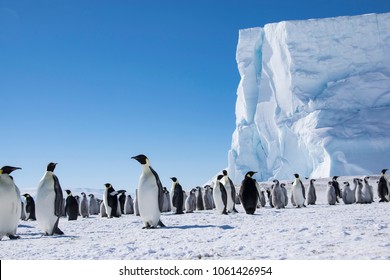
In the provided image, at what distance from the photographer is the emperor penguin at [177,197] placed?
11906mm

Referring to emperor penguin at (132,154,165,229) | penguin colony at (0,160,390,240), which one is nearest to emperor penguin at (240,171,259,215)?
penguin colony at (0,160,390,240)

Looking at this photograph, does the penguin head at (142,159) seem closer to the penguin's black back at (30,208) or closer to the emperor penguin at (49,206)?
the emperor penguin at (49,206)

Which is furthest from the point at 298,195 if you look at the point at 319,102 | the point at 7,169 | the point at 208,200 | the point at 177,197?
the point at 319,102

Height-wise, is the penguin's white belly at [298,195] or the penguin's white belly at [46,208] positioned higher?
the penguin's white belly at [298,195]

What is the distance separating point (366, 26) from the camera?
32688mm

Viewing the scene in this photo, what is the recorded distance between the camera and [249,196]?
32.5 ft

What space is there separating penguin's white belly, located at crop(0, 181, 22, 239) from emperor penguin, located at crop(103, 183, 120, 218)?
19.8 feet

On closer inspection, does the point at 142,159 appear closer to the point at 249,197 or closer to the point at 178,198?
the point at 249,197

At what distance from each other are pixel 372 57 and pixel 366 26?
2298 millimetres

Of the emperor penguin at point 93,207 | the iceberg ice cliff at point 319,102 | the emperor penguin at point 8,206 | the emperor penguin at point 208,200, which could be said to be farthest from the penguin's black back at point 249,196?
the iceberg ice cliff at point 319,102

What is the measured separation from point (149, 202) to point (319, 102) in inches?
1068

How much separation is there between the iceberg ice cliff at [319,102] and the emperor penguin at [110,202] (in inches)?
786
